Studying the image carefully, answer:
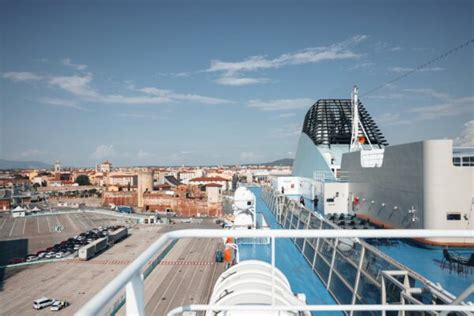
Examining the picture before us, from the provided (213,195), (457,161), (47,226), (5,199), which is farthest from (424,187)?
(5,199)

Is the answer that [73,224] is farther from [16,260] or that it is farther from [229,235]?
[229,235]

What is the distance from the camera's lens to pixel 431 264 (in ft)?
18.1

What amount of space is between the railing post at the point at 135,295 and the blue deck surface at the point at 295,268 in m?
3.51

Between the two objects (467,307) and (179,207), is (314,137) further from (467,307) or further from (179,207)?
(179,207)

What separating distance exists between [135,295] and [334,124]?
78.1ft

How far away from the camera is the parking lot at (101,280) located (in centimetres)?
1836

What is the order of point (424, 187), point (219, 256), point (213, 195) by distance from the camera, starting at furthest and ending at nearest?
point (213, 195)
point (219, 256)
point (424, 187)

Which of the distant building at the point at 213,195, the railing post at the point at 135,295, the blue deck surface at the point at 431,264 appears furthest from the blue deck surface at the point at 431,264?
the distant building at the point at 213,195

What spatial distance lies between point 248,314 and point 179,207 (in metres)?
55.5

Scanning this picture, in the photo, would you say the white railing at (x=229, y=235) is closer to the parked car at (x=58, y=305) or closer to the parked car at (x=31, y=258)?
the parked car at (x=58, y=305)

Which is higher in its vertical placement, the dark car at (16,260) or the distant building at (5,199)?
the distant building at (5,199)

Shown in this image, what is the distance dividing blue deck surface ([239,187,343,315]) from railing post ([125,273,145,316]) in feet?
11.5

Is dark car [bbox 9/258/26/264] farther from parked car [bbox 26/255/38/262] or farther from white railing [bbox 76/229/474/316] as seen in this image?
white railing [bbox 76/229/474/316]

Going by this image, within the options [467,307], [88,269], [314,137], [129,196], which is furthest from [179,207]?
[467,307]
